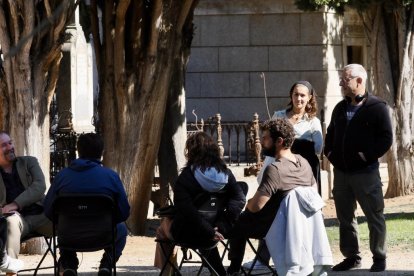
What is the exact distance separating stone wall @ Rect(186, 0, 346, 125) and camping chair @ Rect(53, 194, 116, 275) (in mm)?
16077

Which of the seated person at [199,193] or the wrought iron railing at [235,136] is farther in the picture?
the wrought iron railing at [235,136]

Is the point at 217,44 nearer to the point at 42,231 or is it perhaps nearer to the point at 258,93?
the point at 258,93

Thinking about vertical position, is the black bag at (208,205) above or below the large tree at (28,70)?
below

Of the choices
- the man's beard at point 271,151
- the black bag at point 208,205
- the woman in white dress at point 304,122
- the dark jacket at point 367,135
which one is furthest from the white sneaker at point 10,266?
the dark jacket at point 367,135

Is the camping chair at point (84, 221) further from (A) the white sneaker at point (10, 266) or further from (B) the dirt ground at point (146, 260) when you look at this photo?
(B) the dirt ground at point (146, 260)

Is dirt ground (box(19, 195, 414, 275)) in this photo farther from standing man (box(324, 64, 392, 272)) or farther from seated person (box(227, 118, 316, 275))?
seated person (box(227, 118, 316, 275))

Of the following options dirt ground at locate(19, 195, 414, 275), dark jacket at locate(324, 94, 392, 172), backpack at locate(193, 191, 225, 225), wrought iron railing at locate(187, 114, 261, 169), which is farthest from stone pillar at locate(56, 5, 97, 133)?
backpack at locate(193, 191, 225, 225)

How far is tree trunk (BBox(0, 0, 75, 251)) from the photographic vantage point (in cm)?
1270

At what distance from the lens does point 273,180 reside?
908cm

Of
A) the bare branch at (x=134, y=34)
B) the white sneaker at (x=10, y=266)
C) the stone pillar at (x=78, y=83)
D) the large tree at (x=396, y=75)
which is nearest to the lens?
the white sneaker at (x=10, y=266)

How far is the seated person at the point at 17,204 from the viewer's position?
998 cm

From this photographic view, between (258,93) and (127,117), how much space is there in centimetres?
1127

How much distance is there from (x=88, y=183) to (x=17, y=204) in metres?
1.06

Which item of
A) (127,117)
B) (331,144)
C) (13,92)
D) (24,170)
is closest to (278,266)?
(331,144)
